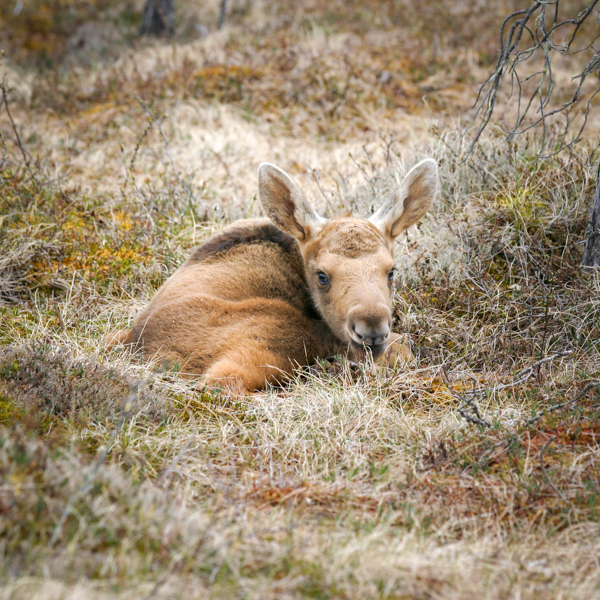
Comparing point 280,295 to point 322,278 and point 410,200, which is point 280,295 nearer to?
point 322,278

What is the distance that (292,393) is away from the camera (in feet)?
16.5

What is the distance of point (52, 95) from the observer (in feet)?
38.7

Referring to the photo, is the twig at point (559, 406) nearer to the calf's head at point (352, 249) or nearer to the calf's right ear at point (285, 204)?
the calf's head at point (352, 249)

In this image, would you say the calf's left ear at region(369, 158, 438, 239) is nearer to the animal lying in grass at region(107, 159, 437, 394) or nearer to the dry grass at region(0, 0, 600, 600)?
the animal lying in grass at region(107, 159, 437, 394)

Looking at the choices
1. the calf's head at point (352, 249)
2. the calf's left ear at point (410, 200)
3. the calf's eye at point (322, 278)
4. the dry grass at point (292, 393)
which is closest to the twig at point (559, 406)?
the dry grass at point (292, 393)

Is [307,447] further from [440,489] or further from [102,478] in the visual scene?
[102,478]

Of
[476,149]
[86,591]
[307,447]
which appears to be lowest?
[307,447]

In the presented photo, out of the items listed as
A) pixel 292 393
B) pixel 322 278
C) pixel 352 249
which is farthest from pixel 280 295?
pixel 292 393

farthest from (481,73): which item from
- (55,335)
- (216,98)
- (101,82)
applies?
(55,335)

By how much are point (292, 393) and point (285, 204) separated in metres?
1.81

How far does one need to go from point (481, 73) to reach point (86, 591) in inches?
499

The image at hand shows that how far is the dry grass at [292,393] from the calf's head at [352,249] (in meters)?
0.49

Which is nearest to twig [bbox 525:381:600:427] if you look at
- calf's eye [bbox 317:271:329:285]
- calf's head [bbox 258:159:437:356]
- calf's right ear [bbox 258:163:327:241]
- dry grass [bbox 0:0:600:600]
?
dry grass [bbox 0:0:600:600]

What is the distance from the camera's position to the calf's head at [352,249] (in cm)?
493
